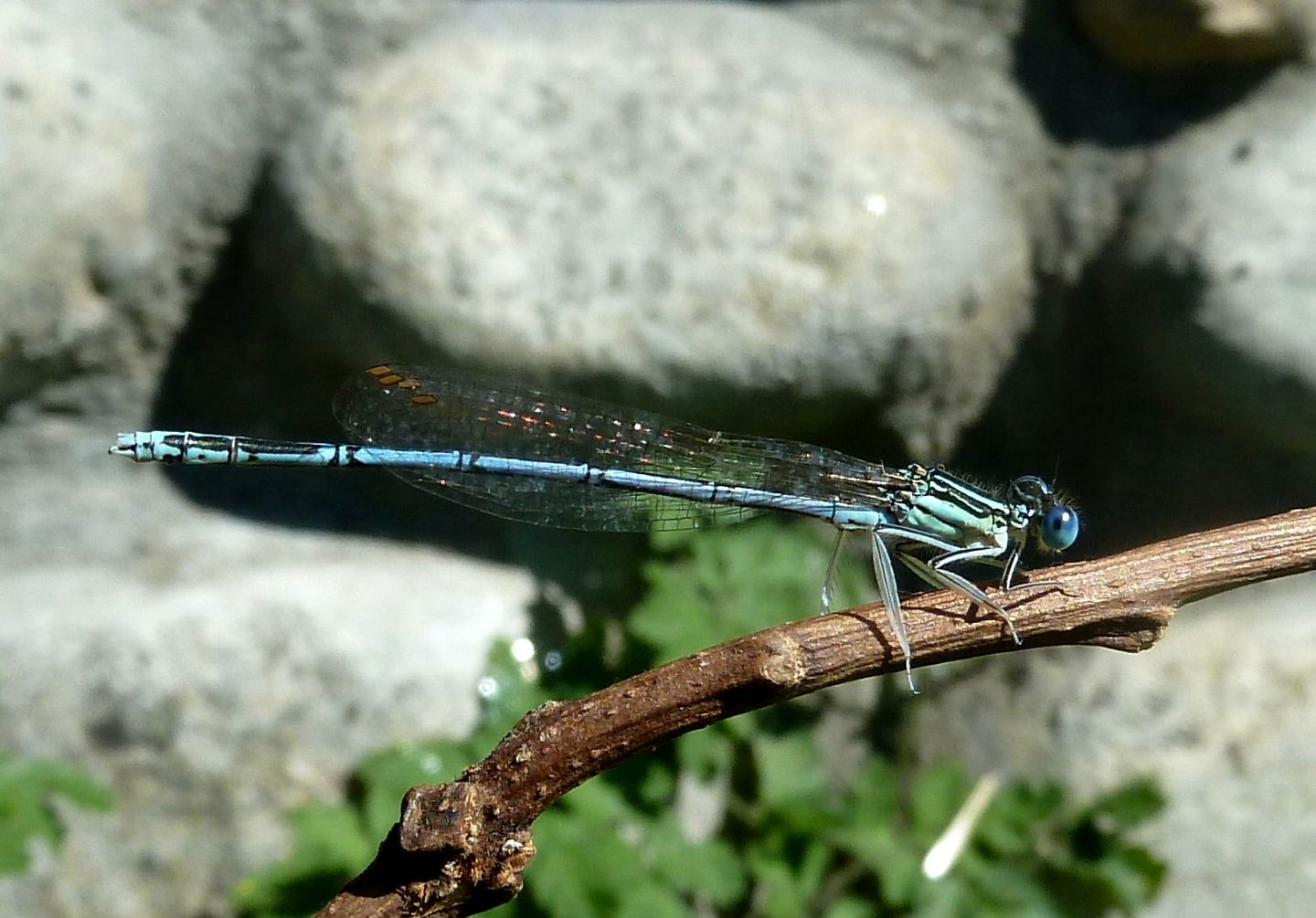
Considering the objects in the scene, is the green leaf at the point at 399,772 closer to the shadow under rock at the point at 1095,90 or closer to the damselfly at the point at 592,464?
the damselfly at the point at 592,464

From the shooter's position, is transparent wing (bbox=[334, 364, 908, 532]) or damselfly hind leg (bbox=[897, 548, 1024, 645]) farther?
transparent wing (bbox=[334, 364, 908, 532])

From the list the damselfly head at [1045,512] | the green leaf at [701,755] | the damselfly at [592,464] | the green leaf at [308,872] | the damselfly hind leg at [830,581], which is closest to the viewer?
the damselfly hind leg at [830,581]

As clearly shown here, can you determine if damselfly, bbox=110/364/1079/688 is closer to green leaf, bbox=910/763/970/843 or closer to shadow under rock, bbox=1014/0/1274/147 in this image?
green leaf, bbox=910/763/970/843

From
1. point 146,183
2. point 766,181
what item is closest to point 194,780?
point 146,183

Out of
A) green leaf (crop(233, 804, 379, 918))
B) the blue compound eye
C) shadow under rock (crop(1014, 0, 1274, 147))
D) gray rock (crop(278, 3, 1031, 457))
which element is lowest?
green leaf (crop(233, 804, 379, 918))

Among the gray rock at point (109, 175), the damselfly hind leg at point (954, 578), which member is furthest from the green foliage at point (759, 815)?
the gray rock at point (109, 175)

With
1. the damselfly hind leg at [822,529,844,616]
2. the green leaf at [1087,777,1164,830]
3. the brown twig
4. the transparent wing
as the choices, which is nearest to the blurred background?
the green leaf at [1087,777,1164,830]
